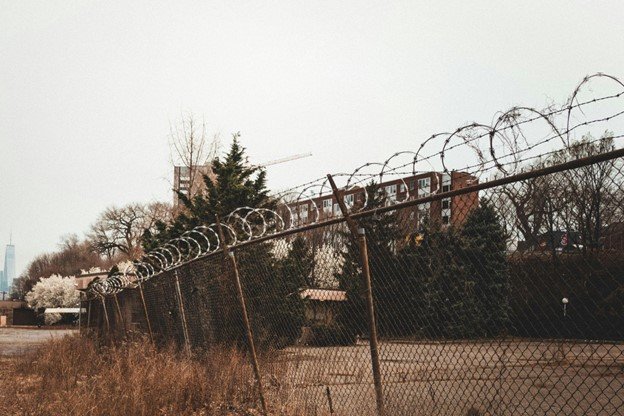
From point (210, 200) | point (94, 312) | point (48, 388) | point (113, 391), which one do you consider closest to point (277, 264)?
point (113, 391)

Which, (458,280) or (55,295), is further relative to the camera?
(55,295)

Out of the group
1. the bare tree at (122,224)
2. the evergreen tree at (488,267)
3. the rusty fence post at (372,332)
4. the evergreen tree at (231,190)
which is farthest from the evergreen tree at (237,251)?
the bare tree at (122,224)

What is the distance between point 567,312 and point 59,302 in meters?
72.2

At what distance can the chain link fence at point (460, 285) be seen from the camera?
10.4ft

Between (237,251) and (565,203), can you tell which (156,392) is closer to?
(237,251)

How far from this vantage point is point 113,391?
6852mm

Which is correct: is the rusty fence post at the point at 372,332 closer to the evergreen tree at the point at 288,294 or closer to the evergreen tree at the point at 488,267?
the evergreen tree at the point at 488,267

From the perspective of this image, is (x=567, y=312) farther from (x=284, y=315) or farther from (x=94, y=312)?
(x=94, y=312)

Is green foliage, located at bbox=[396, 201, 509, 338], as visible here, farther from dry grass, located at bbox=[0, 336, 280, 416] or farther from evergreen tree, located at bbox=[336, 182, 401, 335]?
dry grass, located at bbox=[0, 336, 280, 416]

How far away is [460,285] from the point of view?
13.4ft

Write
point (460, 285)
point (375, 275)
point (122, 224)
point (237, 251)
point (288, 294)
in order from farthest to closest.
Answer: point (122, 224), point (237, 251), point (288, 294), point (375, 275), point (460, 285)

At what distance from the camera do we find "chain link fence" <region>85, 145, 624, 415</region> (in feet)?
10.4

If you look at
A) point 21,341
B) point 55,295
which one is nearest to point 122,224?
point 55,295

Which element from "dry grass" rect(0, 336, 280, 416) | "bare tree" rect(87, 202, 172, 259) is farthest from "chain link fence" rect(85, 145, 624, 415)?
"bare tree" rect(87, 202, 172, 259)
